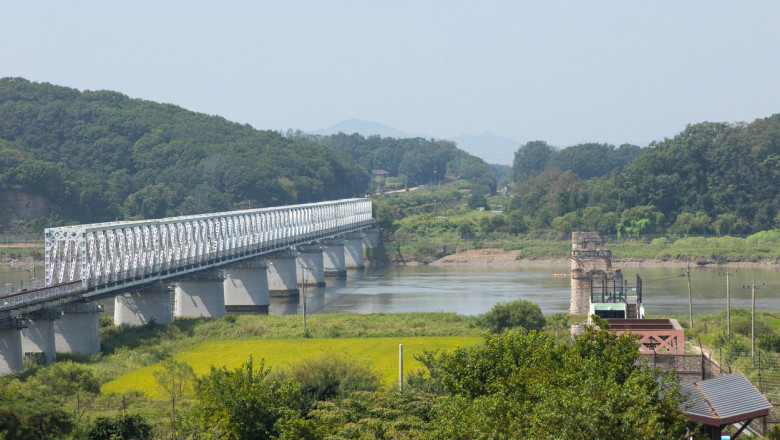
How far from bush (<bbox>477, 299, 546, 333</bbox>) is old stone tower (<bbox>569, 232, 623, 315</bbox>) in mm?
9492

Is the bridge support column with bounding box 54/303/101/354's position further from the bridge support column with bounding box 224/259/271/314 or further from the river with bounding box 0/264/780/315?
the bridge support column with bounding box 224/259/271/314

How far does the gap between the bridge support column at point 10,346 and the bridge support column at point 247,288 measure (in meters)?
34.8

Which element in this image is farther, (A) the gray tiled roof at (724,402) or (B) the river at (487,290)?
(B) the river at (487,290)

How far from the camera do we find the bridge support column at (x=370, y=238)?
124 metres

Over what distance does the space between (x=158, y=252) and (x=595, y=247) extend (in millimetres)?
27996

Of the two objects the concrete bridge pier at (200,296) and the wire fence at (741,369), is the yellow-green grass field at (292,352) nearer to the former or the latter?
the wire fence at (741,369)

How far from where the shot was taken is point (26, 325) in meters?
41.3

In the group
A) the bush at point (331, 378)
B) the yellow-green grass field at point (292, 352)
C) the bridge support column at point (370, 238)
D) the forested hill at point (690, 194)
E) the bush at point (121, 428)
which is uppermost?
the forested hill at point (690, 194)

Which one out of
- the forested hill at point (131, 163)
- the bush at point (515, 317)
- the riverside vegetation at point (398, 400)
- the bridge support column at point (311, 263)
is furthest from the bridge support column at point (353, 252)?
the riverside vegetation at point (398, 400)

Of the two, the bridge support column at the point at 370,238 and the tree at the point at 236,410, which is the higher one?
the bridge support column at the point at 370,238

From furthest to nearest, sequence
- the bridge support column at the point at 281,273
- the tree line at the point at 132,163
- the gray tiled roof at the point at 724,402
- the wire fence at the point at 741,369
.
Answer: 1. the tree line at the point at 132,163
2. the bridge support column at the point at 281,273
3. the wire fence at the point at 741,369
4. the gray tiled roof at the point at 724,402

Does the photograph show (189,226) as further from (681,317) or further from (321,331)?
(681,317)

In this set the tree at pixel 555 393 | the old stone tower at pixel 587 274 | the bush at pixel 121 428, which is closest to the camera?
the tree at pixel 555 393

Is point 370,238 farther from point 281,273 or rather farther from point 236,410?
point 236,410
